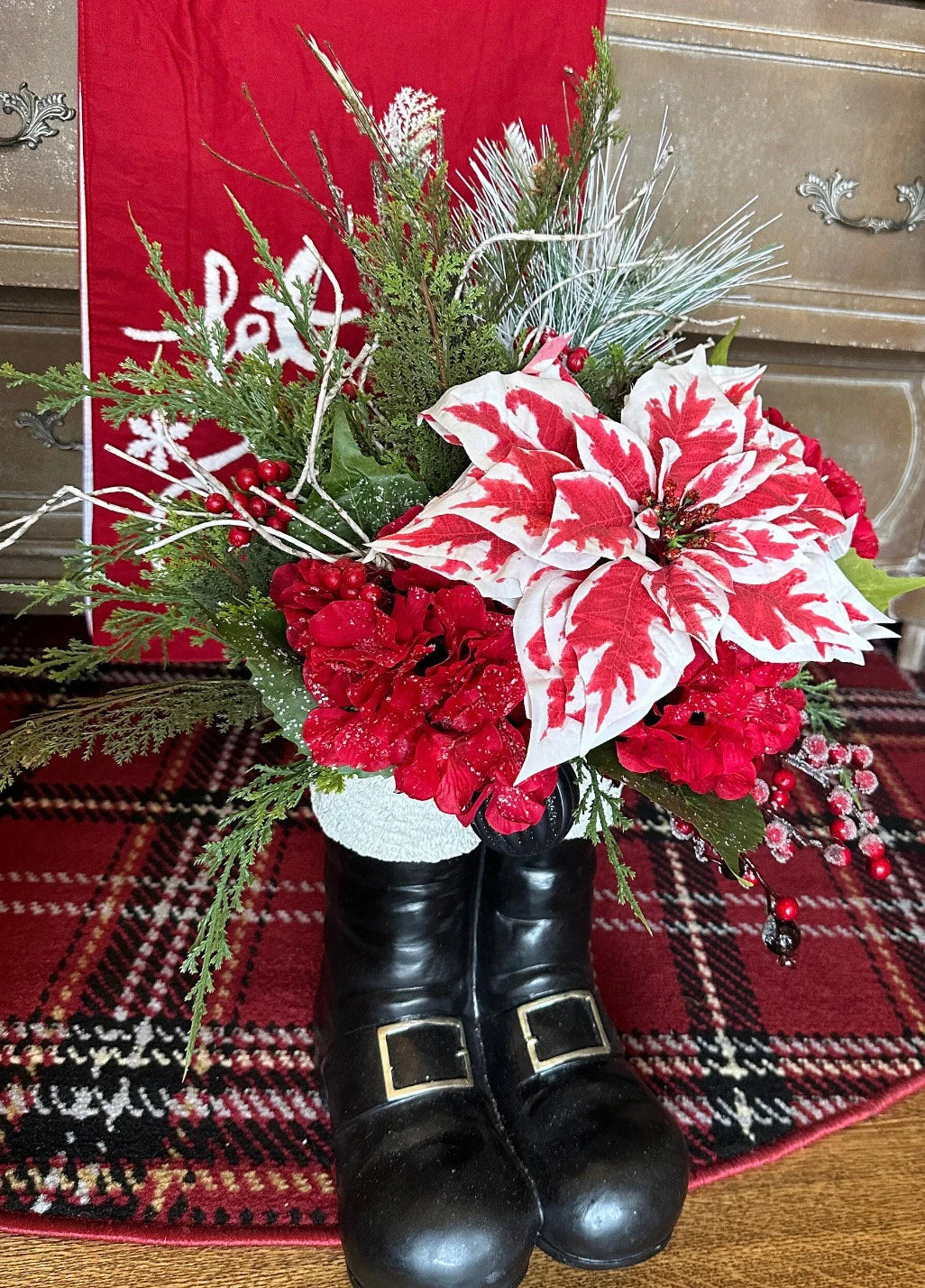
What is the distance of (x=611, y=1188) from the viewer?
46 centimetres

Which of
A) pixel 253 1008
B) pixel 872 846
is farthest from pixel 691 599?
pixel 253 1008

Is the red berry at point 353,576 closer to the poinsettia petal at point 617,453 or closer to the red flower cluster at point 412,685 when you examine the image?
the red flower cluster at point 412,685

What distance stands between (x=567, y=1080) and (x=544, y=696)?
0.30m

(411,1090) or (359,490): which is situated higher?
(359,490)

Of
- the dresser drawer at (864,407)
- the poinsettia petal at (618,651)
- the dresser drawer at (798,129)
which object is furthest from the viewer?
the dresser drawer at (864,407)

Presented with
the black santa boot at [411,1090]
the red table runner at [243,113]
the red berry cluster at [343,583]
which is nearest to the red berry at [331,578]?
the red berry cluster at [343,583]

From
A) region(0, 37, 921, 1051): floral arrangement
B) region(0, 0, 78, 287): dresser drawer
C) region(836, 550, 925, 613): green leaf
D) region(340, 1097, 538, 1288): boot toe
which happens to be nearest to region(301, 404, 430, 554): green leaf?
region(0, 37, 921, 1051): floral arrangement

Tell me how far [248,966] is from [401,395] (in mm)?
450

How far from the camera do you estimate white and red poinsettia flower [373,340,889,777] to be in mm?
340

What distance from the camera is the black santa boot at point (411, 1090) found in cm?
44

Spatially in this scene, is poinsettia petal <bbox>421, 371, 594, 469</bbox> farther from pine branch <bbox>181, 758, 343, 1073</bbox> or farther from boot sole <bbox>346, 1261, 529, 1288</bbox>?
boot sole <bbox>346, 1261, 529, 1288</bbox>

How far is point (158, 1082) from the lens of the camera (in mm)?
568

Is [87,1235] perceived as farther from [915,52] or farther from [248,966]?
[915,52]

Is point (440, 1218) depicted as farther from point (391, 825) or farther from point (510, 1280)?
point (391, 825)
